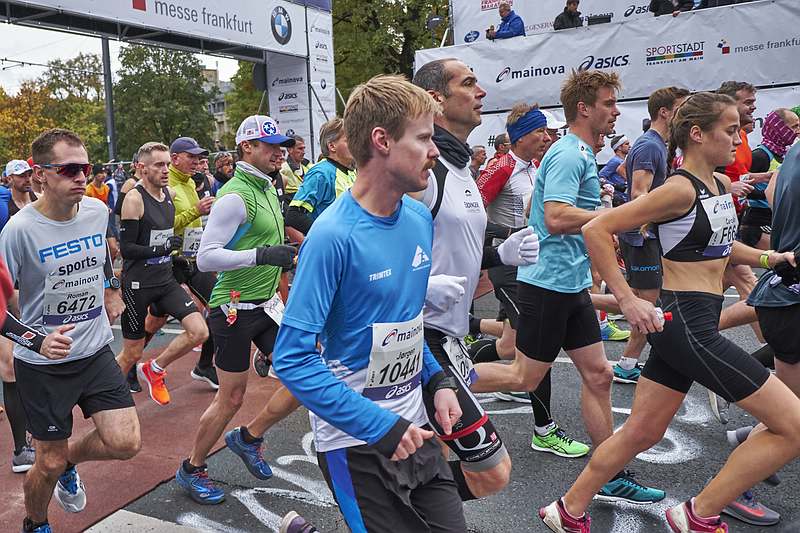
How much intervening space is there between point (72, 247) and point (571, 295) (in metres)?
2.48

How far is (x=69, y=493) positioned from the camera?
364 cm

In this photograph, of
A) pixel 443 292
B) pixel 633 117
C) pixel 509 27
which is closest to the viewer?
pixel 443 292

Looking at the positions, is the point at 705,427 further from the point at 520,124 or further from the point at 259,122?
the point at 259,122

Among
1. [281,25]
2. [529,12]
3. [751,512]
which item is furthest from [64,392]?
[529,12]

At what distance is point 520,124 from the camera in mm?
5461

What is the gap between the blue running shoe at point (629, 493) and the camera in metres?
3.60


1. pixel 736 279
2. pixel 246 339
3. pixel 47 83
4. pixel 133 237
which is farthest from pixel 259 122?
pixel 47 83

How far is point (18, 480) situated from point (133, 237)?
197 cm

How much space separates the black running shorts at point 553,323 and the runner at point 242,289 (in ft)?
4.14

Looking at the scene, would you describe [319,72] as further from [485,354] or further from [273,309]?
[273,309]

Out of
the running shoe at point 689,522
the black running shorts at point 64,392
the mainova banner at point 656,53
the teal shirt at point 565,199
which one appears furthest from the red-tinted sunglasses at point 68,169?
the mainova banner at point 656,53

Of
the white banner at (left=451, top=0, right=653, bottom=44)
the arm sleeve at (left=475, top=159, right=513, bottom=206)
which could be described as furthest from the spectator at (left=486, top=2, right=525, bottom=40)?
the arm sleeve at (left=475, top=159, right=513, bottom=206)

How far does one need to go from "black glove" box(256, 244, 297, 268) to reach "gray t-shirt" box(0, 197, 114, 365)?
2.59 ft

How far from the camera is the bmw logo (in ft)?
48.1
